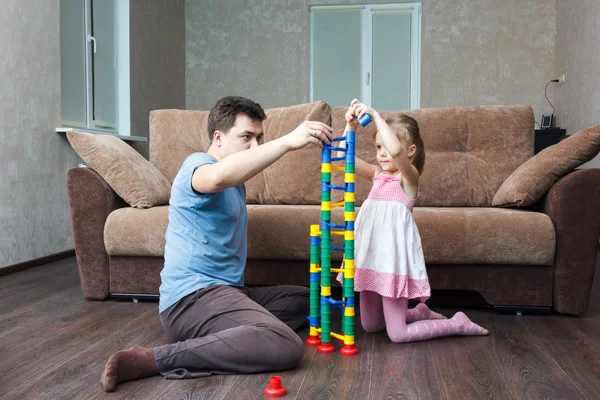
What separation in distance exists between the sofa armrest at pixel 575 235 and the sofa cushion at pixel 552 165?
60 millimetres

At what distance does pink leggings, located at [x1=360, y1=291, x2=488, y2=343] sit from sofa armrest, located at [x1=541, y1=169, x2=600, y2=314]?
1.74 ft

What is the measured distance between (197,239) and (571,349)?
131 centimetres

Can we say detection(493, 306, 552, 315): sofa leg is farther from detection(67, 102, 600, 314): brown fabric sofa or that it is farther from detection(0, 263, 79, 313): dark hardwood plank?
detection(0, 263, 79, 313): dark hardwood plank

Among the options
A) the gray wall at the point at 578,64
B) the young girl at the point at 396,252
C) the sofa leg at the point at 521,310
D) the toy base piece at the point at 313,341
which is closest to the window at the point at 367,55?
the gray wall at the point at 578,64

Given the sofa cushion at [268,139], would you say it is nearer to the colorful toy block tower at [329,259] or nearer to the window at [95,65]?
the colorful toy block tower at [329,259]

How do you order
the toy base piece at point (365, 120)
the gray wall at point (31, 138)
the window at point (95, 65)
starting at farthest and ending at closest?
the window at point (95, 65) → the gray wall at point (31, 138) → the toy base piece at point (365, 120)

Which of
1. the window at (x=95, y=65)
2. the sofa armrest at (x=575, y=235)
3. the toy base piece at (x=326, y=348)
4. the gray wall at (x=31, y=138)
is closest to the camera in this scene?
the toy base piece at (x=326, y=348)

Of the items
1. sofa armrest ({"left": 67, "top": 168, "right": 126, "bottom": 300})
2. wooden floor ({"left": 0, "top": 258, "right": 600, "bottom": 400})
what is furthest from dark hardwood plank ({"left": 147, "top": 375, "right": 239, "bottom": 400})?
sofa armrest ({"left": 67, "top": 168, "right": 126, "bottom": 300})

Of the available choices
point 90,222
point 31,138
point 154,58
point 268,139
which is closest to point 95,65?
point 154,58

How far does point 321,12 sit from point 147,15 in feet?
6.80

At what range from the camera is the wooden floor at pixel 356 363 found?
1.49 m

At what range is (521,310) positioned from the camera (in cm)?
237

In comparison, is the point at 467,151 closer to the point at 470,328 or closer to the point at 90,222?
the point at 470,328

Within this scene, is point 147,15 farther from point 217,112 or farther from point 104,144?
point 217,112
